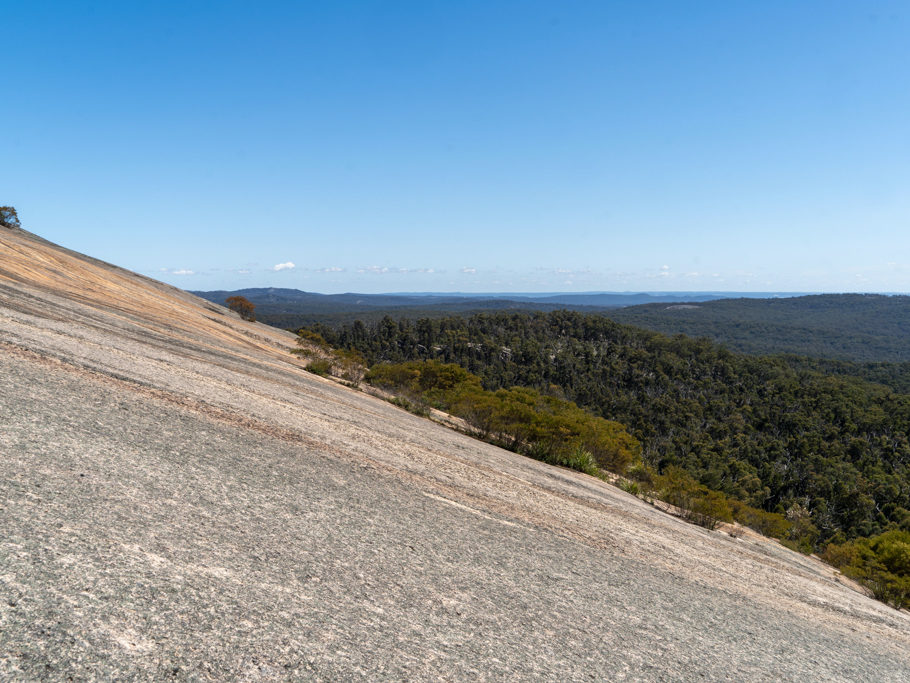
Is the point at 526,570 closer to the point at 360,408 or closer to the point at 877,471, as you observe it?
the point at 360,408

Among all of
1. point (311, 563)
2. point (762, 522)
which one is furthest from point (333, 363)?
point (762, 522)

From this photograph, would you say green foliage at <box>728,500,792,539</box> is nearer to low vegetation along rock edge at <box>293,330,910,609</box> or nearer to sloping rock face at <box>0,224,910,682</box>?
low vegetation along rock edge at <box>293,330,910,609</box>

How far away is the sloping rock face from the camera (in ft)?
17.8

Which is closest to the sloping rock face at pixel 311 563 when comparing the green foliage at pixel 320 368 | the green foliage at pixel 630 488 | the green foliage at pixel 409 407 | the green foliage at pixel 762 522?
the green foliage at pixel 630 488

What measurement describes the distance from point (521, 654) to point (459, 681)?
137 cm

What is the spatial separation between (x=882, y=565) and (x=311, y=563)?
3378 centimetres

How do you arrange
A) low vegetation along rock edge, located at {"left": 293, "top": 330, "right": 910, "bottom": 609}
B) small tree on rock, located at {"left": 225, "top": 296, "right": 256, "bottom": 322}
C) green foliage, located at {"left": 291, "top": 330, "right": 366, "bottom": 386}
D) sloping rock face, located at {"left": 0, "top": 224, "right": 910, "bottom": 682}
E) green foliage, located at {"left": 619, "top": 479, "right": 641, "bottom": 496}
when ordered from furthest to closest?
small tree on rock, located at {"left": 225, "top": 296, "right": 256, "bottom": 322}, green foliage, located at {"left": 291, "top": 330, "right": 366, "bottom": 386}, green foliage, located at {"left": 619, "top": 479, "right": 641, "bottom": 496}, low vegetation along rock edge, located at {"left": 293, "top": 330, "right": 910, "bottom": 609}, sloping rock face, located at {"left": 0, "top": 224, "right": 910, "bottom": 682}

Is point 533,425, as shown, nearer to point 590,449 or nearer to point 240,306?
point 590,449

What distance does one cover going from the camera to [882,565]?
1092 inches

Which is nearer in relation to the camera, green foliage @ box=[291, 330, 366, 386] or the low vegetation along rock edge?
the low vegetation along rock edge

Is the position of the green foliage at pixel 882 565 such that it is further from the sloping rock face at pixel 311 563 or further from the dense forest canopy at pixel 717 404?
the dense forest canopy at pixel 717 404

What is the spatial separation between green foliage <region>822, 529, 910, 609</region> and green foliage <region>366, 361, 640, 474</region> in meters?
14.0

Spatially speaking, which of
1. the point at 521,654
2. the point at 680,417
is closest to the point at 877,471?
the point at 680,417

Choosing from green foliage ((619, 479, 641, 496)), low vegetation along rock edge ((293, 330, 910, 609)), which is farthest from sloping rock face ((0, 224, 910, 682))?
green foliage ((619, 479, 641, 496))
